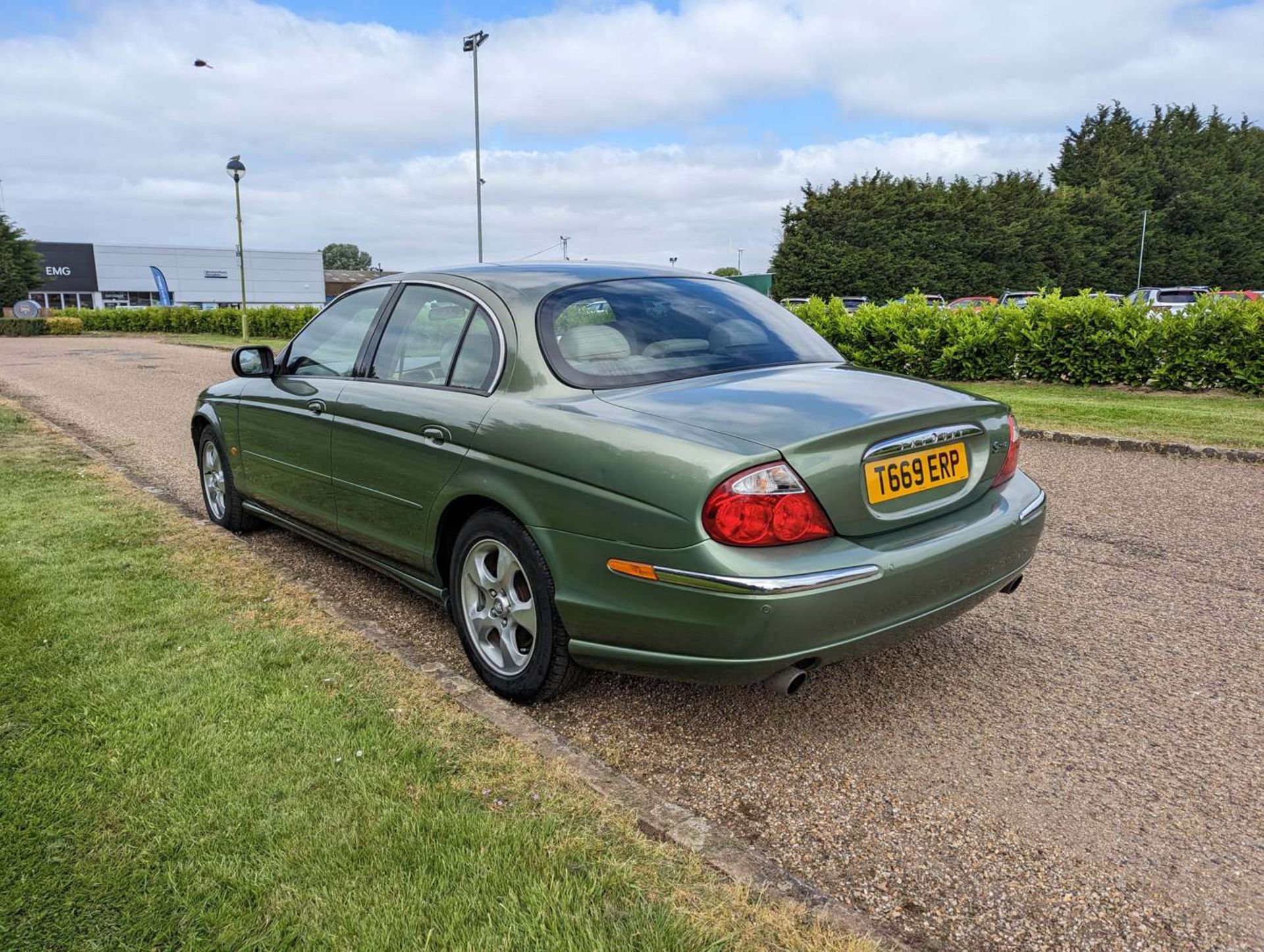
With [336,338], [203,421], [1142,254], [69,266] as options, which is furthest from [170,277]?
[336,338]

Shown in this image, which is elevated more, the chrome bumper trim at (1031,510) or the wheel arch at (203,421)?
the wheel arch at (203,421)

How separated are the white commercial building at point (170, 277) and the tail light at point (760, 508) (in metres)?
75.3

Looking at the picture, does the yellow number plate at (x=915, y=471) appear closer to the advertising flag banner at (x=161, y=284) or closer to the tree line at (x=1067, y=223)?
the tree line at (x=1067, y=223)

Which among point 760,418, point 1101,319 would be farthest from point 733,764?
point 1101,319

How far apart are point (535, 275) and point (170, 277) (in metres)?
87.9

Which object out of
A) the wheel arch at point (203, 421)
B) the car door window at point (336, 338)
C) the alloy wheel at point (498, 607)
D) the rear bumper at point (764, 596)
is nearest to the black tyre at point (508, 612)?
the alloy wheel at point (498, 607)

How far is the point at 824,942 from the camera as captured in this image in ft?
6.60

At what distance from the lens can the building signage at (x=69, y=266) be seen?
2901 inches

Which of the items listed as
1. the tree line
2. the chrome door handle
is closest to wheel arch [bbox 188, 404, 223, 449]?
the chrome door handle

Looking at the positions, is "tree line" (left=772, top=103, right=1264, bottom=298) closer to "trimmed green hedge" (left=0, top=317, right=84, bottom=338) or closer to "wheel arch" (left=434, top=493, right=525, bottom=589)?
"trimmed green hedge" (left=0, top=317, right=84, bottom=338)

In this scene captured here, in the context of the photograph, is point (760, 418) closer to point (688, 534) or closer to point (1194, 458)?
point (688, 534)

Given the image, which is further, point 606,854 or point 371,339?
point 371,339

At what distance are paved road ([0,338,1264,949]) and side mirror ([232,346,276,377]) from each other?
1.07 metres

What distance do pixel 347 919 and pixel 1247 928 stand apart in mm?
2139
